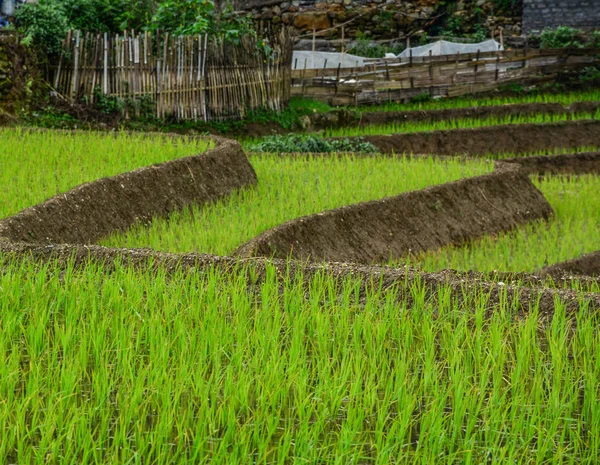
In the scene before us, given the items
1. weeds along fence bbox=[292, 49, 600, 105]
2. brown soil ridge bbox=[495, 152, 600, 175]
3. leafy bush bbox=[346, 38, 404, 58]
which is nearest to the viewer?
brown soil ridge bbox=[495, 152, 600, 175]

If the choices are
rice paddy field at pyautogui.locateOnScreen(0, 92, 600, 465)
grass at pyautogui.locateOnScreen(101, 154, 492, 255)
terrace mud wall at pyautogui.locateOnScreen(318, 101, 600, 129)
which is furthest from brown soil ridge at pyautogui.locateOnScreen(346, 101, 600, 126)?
rice paddy field at pyautogui.locateOnScreen(0, 92, 600, 465)

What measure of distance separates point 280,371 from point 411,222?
19.0 feet

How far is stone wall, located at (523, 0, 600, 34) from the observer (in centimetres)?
2205

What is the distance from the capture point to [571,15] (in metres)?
22.2

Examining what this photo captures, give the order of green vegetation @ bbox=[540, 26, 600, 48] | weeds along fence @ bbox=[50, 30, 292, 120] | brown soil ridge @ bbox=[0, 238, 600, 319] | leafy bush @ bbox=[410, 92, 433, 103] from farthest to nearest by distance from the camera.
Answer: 1. green vegetation @ bbox=[540, 26, 600, 48]
2. leafy bush @ bbox=[410, 92, 433, 103]
3. weeds along fence @ bbox=[50, 30, 292, 120]
4. brown soil ridge @ bbox=[0, 238, 600, 319]

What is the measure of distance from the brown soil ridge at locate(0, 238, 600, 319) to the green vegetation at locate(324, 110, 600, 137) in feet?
34.1

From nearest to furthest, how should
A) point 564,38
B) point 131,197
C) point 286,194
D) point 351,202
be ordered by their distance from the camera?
point 131,197
point 351,202
point 286,194
point 564,38

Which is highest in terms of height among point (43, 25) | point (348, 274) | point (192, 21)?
point (43, 25)

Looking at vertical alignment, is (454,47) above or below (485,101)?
above

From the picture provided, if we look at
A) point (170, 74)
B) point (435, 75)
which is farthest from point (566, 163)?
point (170, 74)

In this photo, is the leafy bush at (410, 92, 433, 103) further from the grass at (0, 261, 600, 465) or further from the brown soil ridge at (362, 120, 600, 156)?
the grass at (0, 261, 600, 465)

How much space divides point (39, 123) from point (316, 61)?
885 centimetres

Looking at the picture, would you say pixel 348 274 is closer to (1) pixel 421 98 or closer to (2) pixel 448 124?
(2) pixel 448 124

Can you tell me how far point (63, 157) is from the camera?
9.62 metres
